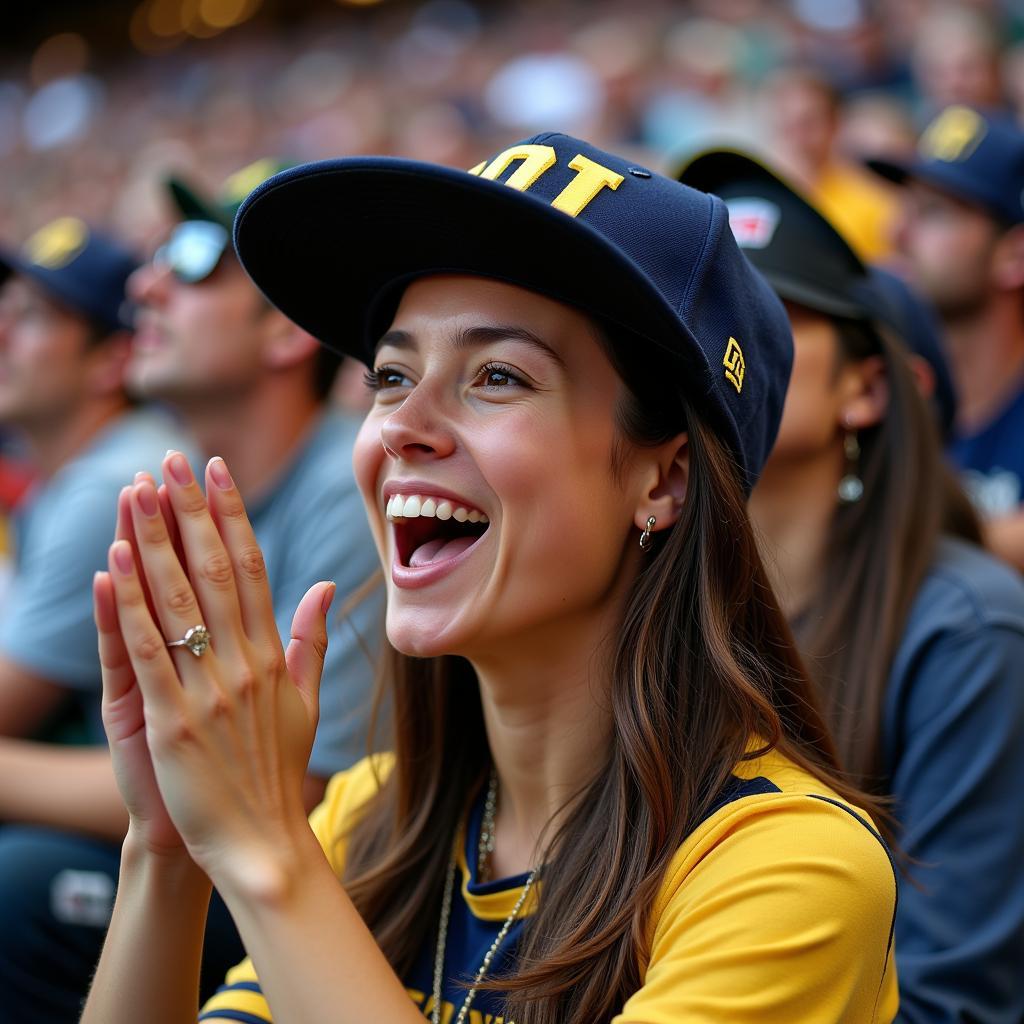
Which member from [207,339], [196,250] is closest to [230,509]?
[207,339]

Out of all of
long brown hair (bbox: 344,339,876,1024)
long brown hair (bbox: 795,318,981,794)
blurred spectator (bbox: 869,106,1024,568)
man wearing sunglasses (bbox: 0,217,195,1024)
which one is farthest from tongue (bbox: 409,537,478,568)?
blurred spectator (bbox: 869,106,1024,568)

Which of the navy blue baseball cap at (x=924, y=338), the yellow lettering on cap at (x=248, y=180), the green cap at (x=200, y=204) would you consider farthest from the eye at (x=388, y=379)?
the yellow lettering on cap at (x=248, y=180)

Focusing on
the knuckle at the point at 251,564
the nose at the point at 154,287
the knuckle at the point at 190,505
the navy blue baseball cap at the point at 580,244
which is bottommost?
the nose at the point at 154,287

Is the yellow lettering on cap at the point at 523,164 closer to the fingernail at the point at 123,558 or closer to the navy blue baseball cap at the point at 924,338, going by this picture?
the fingernail at the point at 123,558

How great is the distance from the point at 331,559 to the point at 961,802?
141 cm

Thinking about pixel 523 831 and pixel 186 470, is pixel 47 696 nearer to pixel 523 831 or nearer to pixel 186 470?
pixel 523 831

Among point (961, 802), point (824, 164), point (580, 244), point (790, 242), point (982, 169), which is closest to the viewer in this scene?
point (580, 244)

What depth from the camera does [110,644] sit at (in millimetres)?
1445

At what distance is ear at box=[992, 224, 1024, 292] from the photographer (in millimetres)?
4047

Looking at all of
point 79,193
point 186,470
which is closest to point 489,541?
point 186,470

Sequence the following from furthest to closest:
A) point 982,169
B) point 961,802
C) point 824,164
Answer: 1. point 824,164
2. point 982,169
3. point 961,802

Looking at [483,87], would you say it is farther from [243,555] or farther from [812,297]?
[243,555]

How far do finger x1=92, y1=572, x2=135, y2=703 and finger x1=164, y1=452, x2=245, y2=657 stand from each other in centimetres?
9

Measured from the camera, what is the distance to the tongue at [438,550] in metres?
1.70
